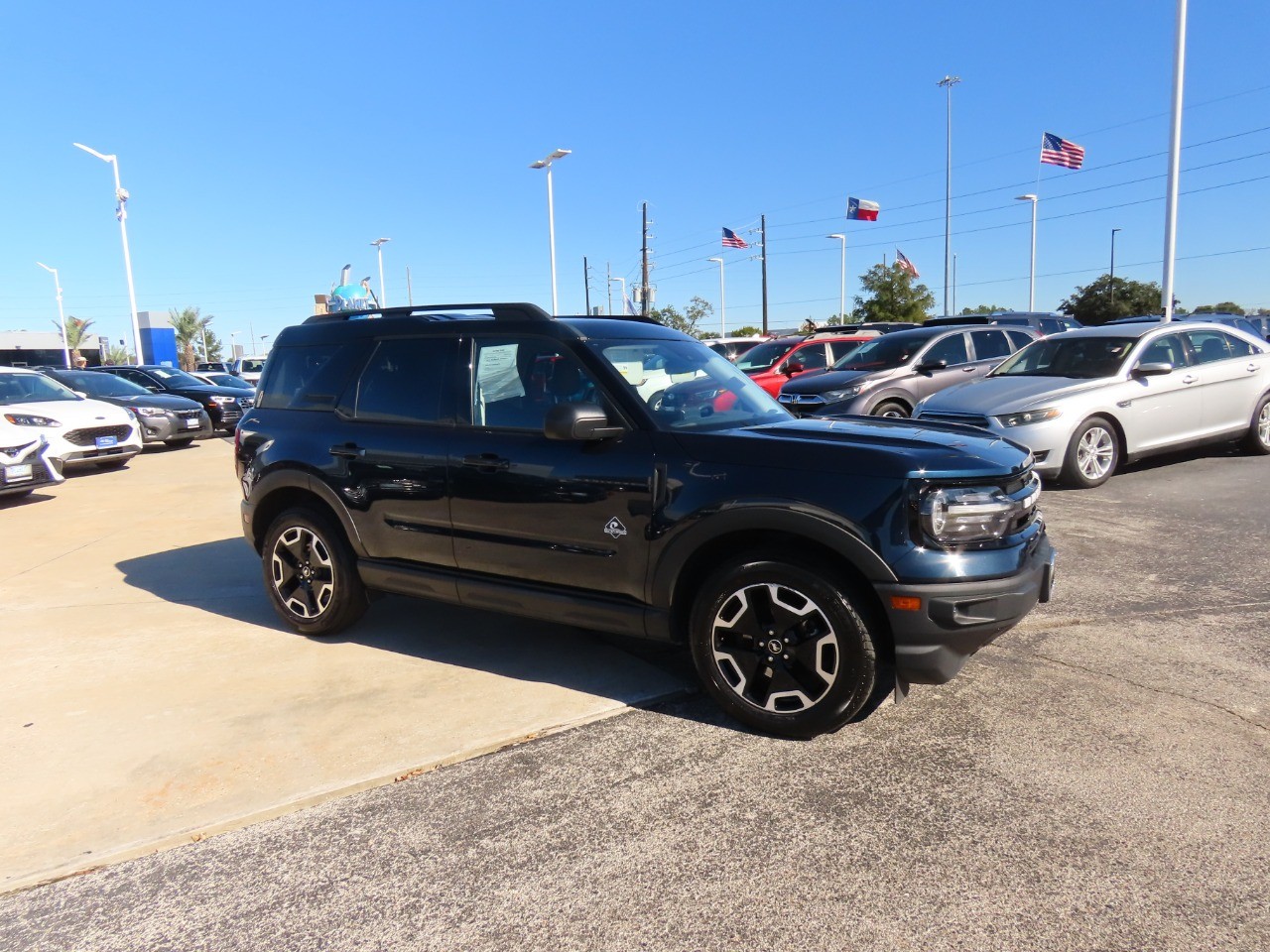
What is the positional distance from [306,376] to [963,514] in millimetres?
3753

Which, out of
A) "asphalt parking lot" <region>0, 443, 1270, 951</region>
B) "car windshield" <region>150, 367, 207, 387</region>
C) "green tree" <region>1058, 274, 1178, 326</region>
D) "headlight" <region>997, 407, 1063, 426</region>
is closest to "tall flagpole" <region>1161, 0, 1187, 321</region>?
"headlight" <region>997, 407, 1063, 426</region>

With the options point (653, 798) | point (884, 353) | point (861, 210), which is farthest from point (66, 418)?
point (861, 210)

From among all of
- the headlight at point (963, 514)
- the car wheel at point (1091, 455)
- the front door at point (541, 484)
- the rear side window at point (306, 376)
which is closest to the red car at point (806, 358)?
the car wheel at point (1091, 455)

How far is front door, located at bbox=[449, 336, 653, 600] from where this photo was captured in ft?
12.3

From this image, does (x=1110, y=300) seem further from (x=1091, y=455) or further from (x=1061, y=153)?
(x=1091, y=455)

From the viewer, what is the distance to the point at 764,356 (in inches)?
627

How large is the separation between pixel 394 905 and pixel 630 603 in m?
1.58

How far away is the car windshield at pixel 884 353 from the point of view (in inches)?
451

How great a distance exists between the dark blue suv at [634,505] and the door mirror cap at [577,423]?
1cm

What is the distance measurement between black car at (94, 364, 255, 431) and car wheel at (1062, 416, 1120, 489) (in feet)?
50.8

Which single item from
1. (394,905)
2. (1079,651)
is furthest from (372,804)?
(1079,651)

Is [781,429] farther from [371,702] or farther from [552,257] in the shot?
[552,257]

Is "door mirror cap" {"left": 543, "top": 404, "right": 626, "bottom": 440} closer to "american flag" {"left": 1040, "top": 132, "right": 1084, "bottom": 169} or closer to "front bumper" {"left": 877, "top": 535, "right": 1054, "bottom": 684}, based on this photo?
"front bumper" {"left": 877, "top": 535, "right": 1054, "bottom": 684}

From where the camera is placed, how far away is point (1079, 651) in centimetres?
433
